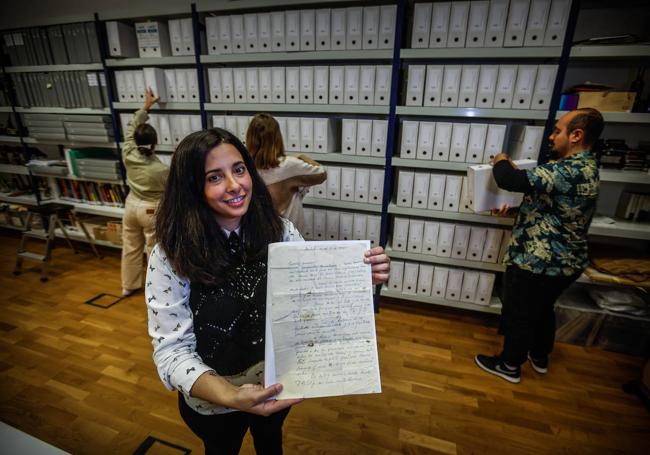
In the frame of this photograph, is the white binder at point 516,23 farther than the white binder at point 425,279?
No

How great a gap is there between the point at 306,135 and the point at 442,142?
3.16ft

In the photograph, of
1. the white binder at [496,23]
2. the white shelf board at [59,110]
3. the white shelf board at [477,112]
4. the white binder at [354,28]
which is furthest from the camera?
the white shelf board at [59,110]

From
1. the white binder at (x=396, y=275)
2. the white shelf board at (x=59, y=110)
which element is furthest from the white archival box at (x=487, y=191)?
the white shelf board at (x=59, y=110)

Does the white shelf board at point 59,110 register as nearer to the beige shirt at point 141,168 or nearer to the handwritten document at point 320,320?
the beige shirt at point 141,168

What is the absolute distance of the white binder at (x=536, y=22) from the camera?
168 centimetres

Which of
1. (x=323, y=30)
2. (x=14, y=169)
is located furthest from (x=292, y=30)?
(x=14, y=169)

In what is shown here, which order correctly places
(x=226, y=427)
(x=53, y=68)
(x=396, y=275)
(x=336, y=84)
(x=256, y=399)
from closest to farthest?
(x=256, y=399) < (x=226, y=427) < (x=336, y=84) < (x=396, y=275) < (x=53, y=68)

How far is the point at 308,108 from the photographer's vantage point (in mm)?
2191

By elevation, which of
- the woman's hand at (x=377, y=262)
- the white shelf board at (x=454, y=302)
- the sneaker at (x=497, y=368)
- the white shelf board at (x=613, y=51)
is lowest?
the sneaker at (x=497, y=368)

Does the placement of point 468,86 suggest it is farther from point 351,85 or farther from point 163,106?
point 163,106

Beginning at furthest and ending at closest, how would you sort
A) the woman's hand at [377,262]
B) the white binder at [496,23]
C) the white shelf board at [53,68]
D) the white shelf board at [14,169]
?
1. the white shelf board at [14,169]
2. the white shelf board at [53,68]
3. the white binder at [496,23]
4. the woman's hand at [377,262]

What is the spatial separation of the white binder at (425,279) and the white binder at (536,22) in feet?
5.08

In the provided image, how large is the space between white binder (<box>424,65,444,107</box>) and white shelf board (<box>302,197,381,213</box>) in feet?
2.56

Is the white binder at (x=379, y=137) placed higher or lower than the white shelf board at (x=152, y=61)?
lower
